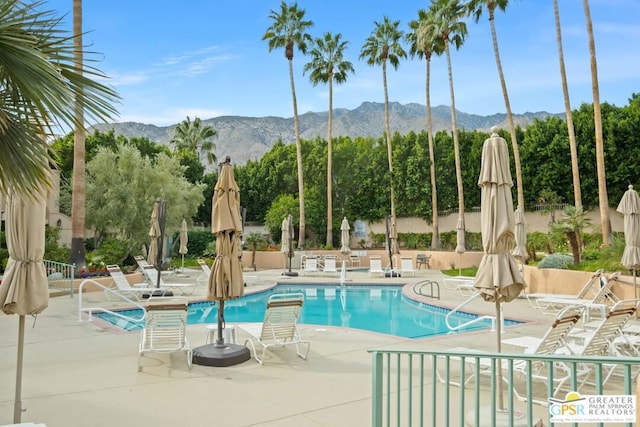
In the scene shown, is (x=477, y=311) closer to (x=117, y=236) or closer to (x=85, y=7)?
(x=85, y=7)

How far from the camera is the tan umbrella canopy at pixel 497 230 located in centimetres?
521

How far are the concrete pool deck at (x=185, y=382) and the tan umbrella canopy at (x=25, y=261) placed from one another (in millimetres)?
1032

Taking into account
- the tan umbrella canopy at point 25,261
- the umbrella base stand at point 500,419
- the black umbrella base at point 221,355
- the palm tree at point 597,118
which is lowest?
the umbrella base stand at point 500,419

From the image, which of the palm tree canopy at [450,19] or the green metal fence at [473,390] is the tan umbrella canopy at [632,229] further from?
the palm tree canopy at [450,19]

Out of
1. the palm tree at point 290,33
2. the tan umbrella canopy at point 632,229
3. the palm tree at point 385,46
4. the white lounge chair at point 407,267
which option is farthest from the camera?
the palm tree at point 385,46

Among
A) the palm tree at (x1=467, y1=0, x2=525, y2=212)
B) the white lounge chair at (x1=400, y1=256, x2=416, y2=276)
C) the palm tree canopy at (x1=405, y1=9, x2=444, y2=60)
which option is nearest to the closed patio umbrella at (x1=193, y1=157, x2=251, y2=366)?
the white lounge chair at (x1=400, y1=256, x2=416, y2=276)

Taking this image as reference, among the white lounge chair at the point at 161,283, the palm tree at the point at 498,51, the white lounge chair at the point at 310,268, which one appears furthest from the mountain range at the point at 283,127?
the white lounge chair at the point at 161,283

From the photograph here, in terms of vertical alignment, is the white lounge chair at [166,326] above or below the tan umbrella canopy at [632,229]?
below

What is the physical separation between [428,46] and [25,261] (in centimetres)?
2826

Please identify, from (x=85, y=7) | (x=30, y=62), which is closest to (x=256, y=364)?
(x=30, y=62)

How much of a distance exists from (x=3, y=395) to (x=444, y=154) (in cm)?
3003

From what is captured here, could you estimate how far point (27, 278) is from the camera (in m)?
4.96

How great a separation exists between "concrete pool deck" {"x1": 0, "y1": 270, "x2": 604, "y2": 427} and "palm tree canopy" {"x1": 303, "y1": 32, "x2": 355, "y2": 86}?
85.9ft
